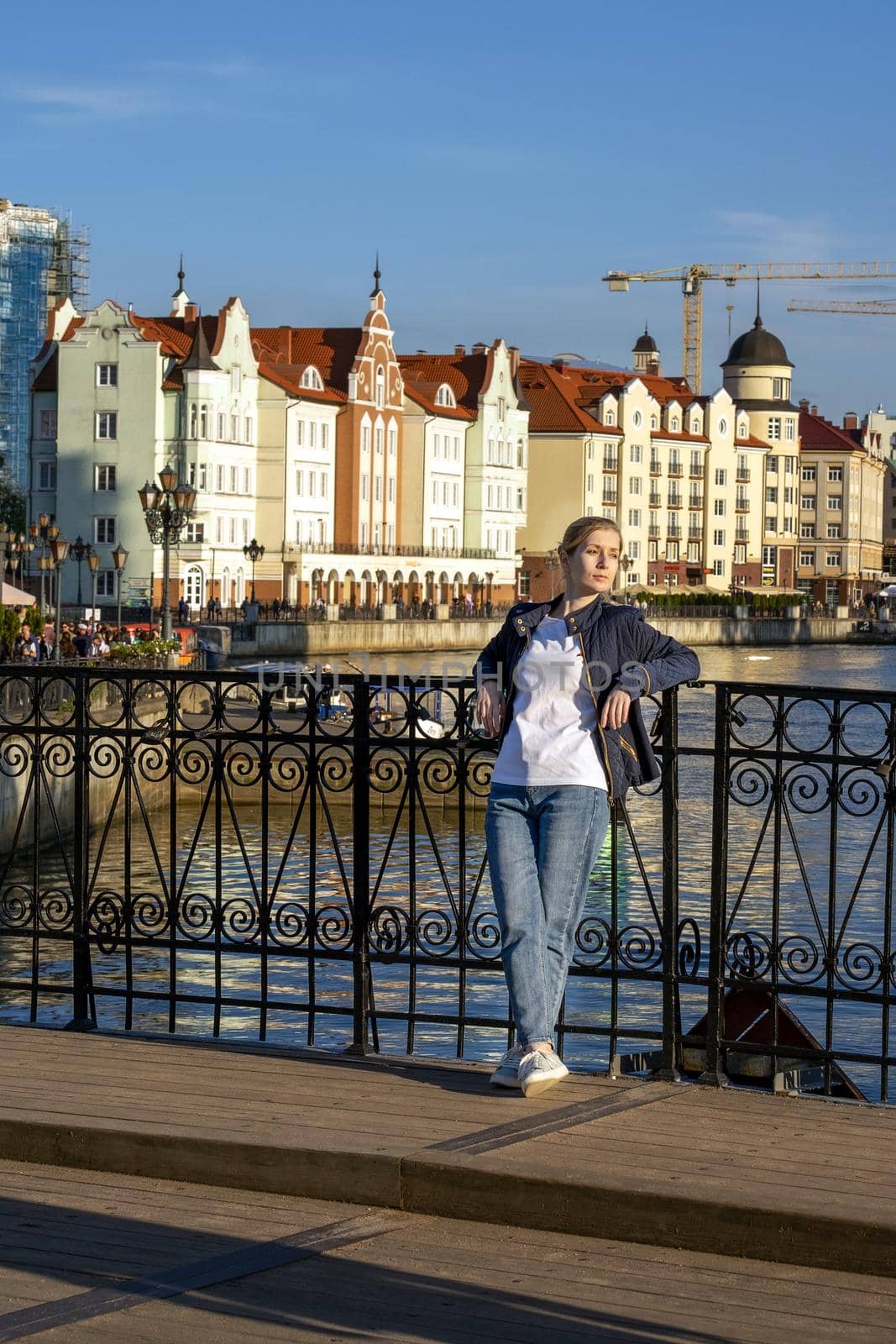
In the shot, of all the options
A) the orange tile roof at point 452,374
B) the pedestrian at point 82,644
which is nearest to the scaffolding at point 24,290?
the orange tile roof at point 452,374

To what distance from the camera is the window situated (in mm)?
84312

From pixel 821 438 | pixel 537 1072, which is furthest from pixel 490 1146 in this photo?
pixel 821 438

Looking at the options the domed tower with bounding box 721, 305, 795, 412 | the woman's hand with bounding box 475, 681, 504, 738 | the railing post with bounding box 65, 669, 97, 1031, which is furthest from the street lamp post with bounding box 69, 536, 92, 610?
the domed tower with bounding box 721, 305, 795, 412

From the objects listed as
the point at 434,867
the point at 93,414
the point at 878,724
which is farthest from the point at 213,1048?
the point at 93,414

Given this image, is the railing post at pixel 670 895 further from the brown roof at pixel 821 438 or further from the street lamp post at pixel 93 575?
the brown roof at pixel 821 438

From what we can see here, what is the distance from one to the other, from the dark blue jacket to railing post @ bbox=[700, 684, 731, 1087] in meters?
0.28

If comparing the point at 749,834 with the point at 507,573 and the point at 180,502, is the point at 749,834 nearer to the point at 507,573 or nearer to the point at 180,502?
the point at 180,502

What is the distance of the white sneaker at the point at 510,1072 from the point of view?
242 inches

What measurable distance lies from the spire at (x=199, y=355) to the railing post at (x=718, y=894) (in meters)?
78.0

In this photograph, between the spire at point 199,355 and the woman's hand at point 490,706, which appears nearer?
the woman's hand at point 490,706

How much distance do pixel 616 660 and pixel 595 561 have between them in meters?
0.32

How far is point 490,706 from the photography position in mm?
6227

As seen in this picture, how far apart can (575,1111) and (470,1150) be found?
567 millimetres

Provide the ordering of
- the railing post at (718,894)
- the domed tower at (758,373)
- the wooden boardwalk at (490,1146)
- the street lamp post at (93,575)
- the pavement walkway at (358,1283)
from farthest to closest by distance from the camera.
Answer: the domed tower at (758,373) → the street lamp post at (93,575) → the railing post at (718,894) → the wooden boardwalk at (490,1146) → the pavement walkway at (358,1283)
